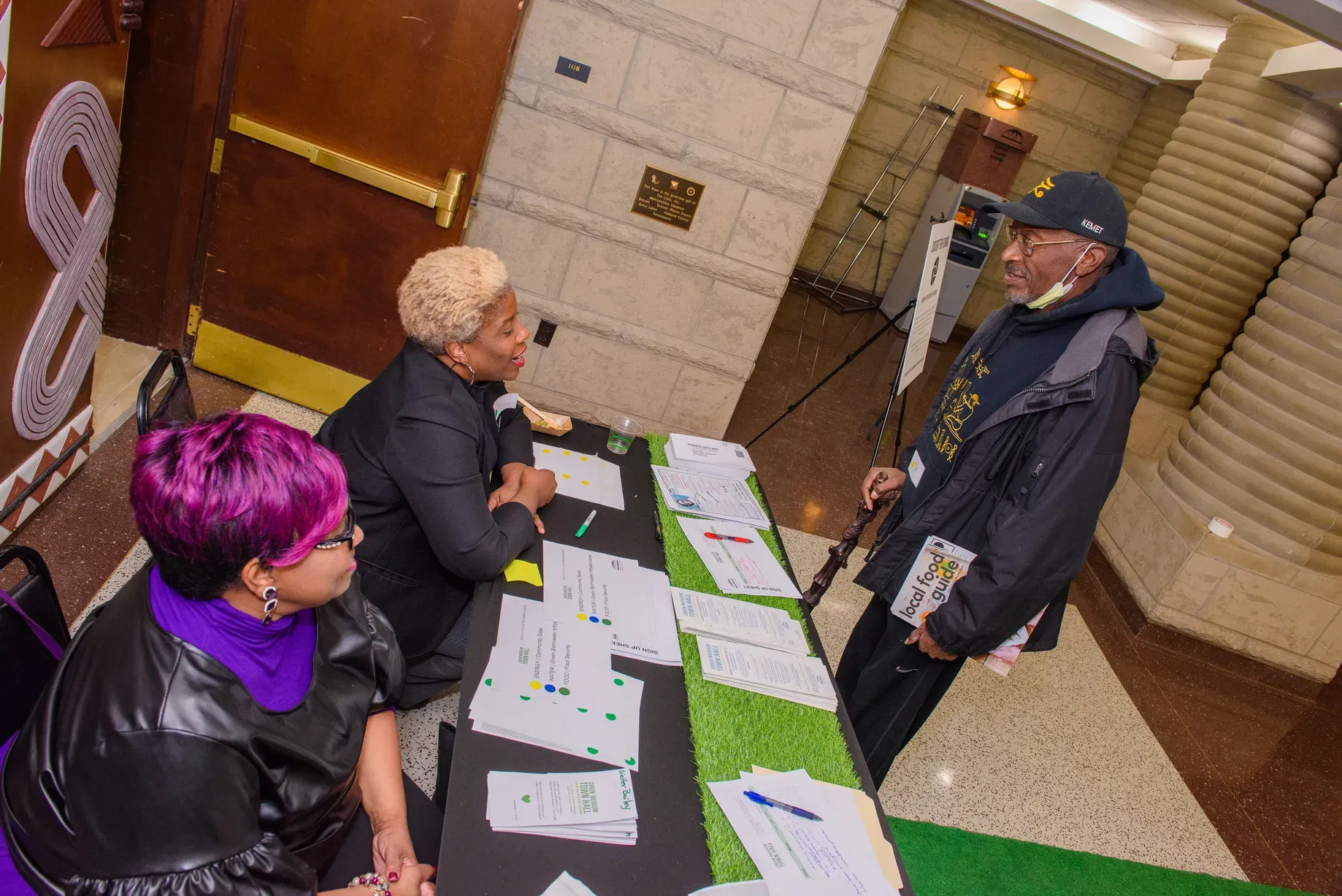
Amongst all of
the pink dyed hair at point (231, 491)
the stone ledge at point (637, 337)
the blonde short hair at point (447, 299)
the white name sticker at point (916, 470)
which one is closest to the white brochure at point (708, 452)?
the white name sticker at point (916, 470)

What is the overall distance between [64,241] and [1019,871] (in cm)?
340

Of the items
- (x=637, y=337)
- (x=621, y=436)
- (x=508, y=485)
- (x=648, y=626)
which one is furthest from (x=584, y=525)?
(x=637, y=337)

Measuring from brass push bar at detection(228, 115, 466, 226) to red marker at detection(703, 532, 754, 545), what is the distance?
6.35 feet

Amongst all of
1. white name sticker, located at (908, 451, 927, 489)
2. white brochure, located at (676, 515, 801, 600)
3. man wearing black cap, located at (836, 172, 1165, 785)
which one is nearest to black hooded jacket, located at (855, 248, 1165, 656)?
man wearing black cap, located at (836, 172, 1165, 785)

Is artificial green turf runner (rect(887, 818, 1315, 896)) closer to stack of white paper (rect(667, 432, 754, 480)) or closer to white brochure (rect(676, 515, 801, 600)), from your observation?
white brochure (rect(676, 515, 801, 600))

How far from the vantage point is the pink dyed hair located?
1.08 metres

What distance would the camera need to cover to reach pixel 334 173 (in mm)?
3420

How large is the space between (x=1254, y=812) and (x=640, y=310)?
10.3 feet

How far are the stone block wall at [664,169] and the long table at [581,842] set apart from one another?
2.13 m

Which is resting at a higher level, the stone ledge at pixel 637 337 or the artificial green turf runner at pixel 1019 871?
the stone ledge at pixel 637 337

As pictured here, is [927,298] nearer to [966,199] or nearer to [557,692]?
[557,692]

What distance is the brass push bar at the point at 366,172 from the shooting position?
3348 mm

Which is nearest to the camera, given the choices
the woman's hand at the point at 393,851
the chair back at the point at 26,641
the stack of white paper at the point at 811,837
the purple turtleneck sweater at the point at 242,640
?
the purple turtleneck sweater at the point at 242,640

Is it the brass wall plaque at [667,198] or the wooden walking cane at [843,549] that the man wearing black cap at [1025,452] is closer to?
the wooden walking cane at [843,549]
